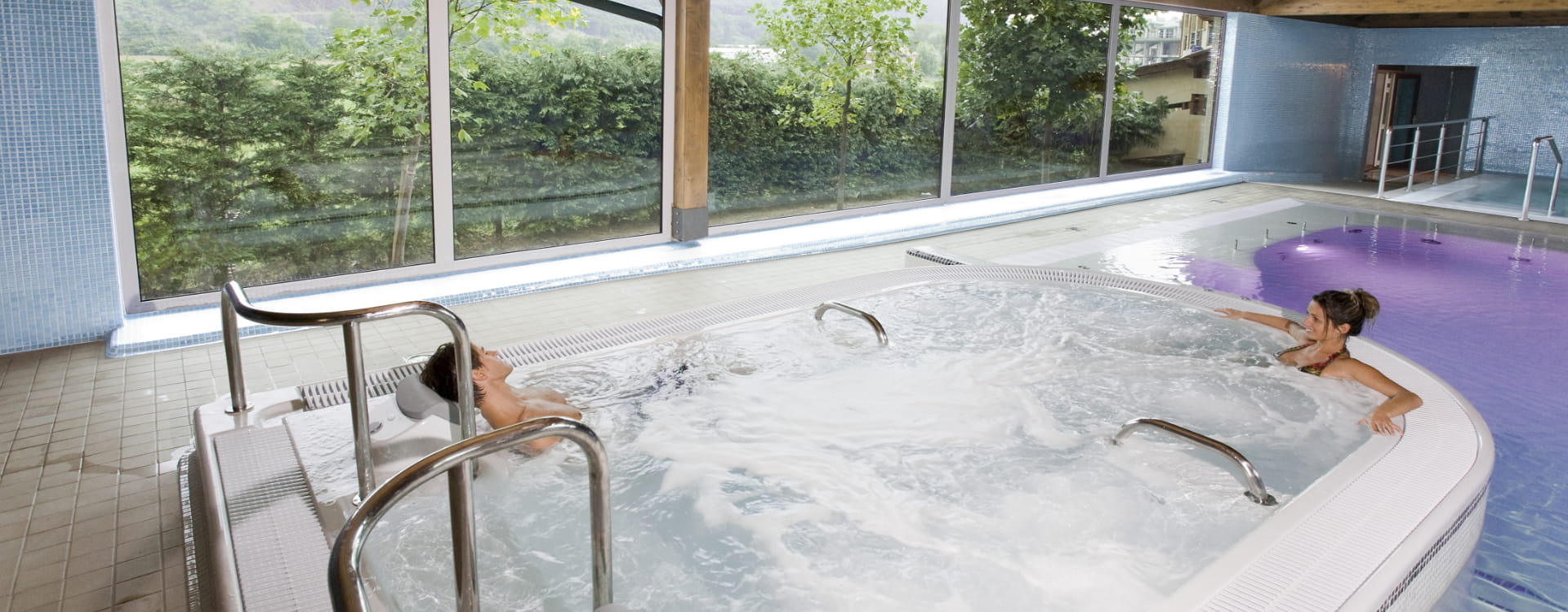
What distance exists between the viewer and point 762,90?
6.56m

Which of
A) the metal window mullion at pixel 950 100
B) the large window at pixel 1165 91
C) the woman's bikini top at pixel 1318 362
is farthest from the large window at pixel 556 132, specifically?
the large window at pixel 1165 91

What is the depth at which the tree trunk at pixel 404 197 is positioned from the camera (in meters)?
4.87

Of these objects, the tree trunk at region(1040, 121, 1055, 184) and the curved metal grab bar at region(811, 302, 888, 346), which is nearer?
the curved metal grab bar at region(811, 302, 888, 346)

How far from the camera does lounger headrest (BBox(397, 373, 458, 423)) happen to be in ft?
8.93

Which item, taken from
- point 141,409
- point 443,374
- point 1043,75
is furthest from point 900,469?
point 1043,75

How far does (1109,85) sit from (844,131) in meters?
3.38

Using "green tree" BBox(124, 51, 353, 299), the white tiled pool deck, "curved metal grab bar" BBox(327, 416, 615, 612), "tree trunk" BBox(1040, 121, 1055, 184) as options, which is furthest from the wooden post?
"curved metal grab bar" BBox(327, 416, 615, 612)

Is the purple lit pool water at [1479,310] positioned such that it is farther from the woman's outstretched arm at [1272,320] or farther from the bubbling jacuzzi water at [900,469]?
the woman's outstretched arm at [1272,320]

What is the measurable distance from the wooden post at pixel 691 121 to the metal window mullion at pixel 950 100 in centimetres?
244

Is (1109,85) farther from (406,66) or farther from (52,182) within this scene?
(52,182)

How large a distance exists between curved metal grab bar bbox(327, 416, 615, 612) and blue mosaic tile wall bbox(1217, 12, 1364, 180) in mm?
10155

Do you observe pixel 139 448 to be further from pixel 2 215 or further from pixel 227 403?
pixel 2 215

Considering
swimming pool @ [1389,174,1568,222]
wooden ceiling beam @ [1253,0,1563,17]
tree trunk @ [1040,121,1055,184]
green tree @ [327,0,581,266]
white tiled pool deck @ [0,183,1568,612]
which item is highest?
wooden ceiling beam @ [1253,0,1563,17]

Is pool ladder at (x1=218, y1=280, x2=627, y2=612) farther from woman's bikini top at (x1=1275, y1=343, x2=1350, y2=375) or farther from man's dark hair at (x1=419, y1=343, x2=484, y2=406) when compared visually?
woman's bikini top at (x1=1275, y1=343, x2=1350, y2=375)
